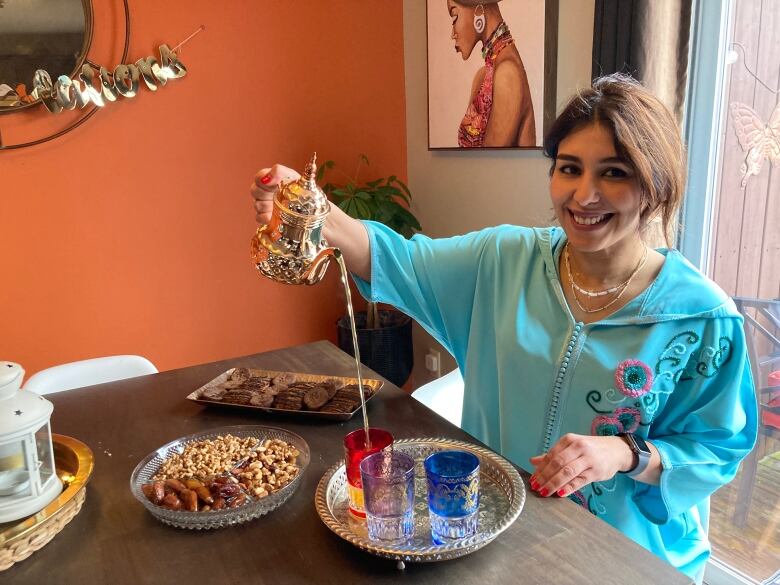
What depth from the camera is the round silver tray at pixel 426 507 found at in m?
0.79

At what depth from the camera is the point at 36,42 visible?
2.26 meters

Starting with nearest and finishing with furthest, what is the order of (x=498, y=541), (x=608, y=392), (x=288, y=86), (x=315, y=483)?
1. (x=498, y=541)
2. (x=315, y=483)
3. (x=608, y=392)
4. (x=288, y=86)

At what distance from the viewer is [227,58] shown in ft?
8.53

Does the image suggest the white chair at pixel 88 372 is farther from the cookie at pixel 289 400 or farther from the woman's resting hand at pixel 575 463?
the woman's resting hand at pixel 575 463

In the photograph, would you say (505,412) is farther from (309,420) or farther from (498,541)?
(498,541)

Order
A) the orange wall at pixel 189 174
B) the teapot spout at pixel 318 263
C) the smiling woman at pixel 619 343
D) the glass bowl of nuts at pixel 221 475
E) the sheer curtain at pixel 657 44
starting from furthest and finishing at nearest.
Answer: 1. the orange wall at pixel 189 174
2. the sheer curtain at pixel 657 44
3. the smiling woman at pixel 619 343
4. the teapot spout at pixel 318 263
5. the glass bowl of nuts at pixel 221 475

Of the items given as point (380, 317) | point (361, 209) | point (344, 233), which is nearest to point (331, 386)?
point (344, 233)

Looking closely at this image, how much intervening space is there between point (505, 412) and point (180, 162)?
1829mm

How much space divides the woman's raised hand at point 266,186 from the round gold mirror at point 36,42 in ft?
5.01

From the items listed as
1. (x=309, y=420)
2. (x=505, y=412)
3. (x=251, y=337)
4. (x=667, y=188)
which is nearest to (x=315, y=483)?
(x=309, y=420)

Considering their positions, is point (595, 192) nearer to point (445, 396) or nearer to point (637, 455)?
point (637, 455)

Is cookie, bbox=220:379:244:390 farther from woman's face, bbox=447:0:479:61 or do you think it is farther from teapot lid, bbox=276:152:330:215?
woman's face, bbox=447:0:479:61

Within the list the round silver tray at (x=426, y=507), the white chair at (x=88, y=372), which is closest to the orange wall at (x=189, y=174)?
the white chair at (x=88, y=372)

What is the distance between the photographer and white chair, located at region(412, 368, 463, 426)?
176 cm
